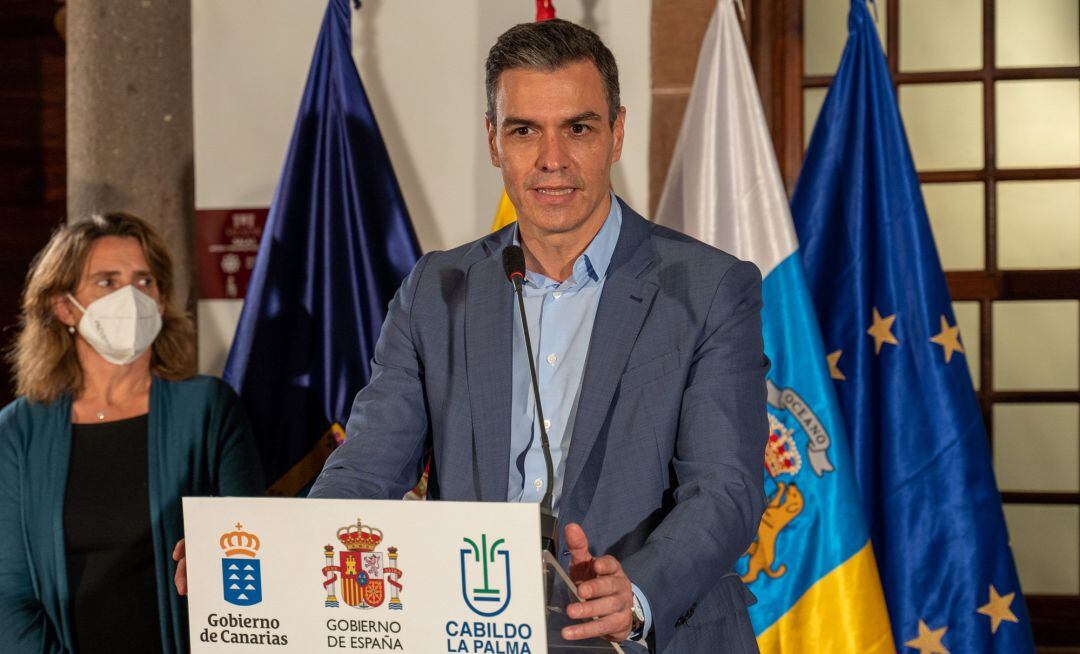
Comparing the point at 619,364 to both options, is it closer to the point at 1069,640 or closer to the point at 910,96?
the point at 910,96

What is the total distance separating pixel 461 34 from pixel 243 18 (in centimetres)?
73

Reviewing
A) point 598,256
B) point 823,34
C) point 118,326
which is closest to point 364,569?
point 598,256

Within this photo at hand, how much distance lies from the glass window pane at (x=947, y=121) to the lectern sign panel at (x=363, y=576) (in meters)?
2.92

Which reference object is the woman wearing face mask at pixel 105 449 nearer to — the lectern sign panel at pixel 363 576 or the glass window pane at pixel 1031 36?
the lectern sign panel at pixel 363 576

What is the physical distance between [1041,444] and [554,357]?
2.59 meters

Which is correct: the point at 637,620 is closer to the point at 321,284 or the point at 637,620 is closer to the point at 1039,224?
the point at 321,284

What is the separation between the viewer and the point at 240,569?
1.31 metres

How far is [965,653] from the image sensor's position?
2963 mm

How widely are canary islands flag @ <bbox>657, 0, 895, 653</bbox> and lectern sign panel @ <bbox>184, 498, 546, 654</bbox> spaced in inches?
67.6

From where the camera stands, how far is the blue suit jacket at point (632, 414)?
159 cm

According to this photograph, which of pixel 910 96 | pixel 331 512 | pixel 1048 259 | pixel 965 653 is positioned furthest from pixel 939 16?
pixel 331 512

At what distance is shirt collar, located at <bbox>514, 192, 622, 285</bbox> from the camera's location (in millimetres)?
1789

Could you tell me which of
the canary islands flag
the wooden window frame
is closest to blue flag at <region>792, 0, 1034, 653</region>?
the canary islands flag

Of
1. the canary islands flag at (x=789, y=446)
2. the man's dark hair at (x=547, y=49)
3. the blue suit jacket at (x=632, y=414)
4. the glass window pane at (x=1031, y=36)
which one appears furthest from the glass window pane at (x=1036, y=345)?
the man's dark hair at (x=547, y=49)
